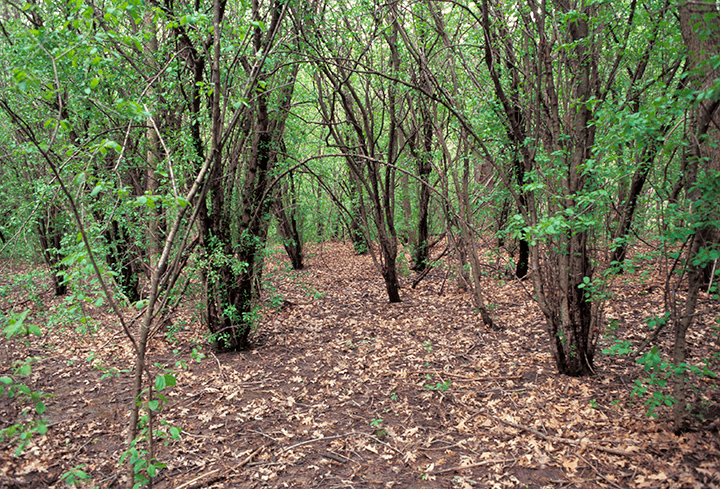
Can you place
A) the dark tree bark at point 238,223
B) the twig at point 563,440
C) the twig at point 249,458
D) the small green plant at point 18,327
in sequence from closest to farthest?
the small green plant at point 18,327 < the twig at point 563,440 < the twig at point 249,458 < the dark tree bark at point 238,223

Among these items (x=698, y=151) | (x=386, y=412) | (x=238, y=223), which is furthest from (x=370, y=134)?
(x=698, y=151)

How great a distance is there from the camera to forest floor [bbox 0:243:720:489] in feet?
10.8

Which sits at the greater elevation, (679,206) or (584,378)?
(679,206)

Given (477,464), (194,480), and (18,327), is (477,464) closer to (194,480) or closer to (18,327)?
(194,480)

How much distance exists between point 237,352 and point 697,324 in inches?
266

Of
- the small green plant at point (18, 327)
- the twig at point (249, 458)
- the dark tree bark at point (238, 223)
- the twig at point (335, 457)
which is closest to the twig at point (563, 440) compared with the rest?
the twig at point (335, 457)

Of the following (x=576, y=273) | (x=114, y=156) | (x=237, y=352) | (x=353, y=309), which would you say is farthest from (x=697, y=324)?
(x=114, y=156)

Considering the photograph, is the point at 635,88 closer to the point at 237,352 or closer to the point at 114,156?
the point at 237,352

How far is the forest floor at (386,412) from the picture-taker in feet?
10.8

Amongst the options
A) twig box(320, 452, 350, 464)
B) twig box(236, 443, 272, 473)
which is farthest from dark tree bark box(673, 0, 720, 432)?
twig box(236, 443, 272, 473)

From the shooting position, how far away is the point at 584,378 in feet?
14.6

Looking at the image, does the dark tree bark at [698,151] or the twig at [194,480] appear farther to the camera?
the twig at [194,480]

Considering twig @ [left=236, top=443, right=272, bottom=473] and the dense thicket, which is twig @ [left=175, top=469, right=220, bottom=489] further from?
the dense thicket

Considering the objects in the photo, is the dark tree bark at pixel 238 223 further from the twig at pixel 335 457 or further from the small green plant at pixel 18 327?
the small green plant at pixel 18 327
